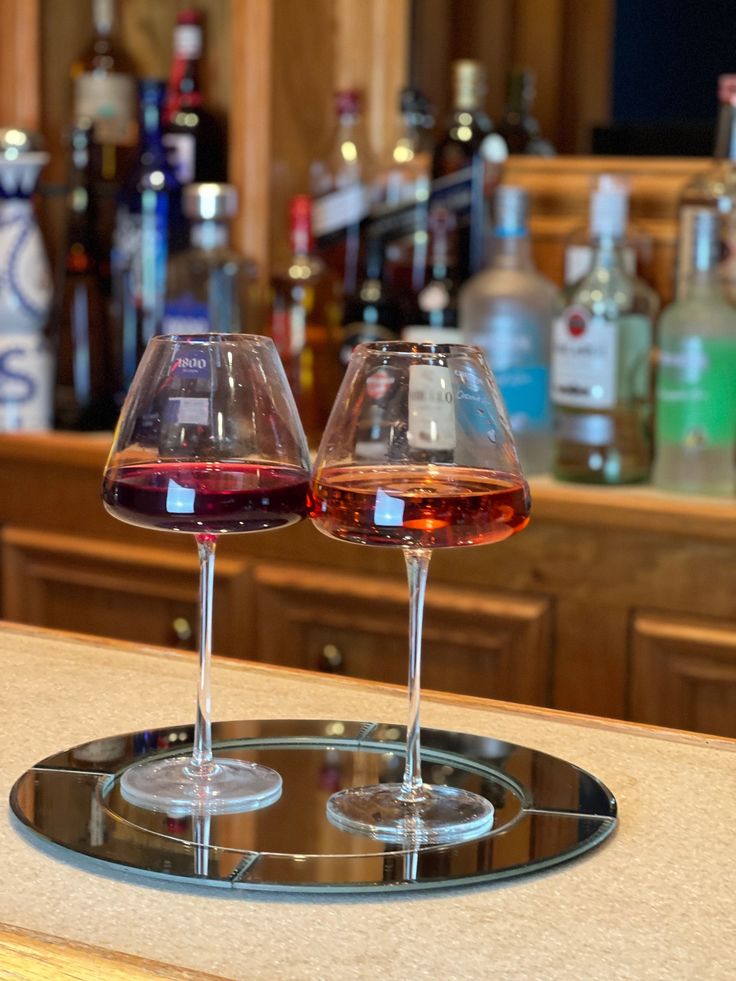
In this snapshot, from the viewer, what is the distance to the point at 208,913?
0.53 meters

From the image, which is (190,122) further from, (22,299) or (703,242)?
(703,242)

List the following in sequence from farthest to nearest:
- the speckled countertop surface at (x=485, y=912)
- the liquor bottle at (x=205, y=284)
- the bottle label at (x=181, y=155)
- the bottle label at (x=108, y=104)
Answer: the bottle label at (x=108, y=104), the bottle label at (x=181, y=155), the liquor bottle at (x=205, y=284), the speckled countertop surface at (x=485, y=912)

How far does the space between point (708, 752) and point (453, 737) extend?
13 centimetres

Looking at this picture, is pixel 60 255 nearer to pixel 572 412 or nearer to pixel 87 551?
pixel 87 551

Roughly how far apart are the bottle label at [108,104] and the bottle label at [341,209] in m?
0.35

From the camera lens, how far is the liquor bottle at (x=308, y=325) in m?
1.87

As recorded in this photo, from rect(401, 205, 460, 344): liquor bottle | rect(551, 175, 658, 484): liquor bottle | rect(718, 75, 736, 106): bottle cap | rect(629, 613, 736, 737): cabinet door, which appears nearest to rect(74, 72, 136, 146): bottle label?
rect(401, 205, 460, 344): liquor bottle

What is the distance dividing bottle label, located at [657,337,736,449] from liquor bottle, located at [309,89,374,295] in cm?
50

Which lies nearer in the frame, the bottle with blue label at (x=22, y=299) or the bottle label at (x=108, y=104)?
the bottle with blue label at (x=22, y=299)

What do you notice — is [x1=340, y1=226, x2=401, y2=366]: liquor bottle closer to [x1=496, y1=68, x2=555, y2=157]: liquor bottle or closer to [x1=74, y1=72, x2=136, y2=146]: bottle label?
[x1=496, y1=68, x2=555, y2=157]: liquor bottle

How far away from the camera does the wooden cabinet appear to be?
1.52 m

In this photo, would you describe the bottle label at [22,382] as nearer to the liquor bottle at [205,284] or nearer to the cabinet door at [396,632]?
the liquor bottle at [205,284]

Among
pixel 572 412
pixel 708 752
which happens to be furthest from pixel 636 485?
pixel 708 752

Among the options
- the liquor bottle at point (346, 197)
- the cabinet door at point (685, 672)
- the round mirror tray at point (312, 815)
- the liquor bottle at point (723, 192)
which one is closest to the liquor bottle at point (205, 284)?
the liquor bottle at point (346, 197)
